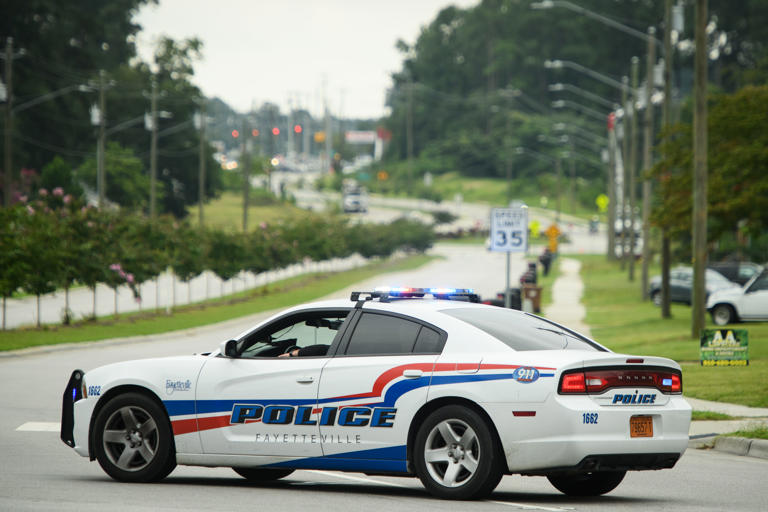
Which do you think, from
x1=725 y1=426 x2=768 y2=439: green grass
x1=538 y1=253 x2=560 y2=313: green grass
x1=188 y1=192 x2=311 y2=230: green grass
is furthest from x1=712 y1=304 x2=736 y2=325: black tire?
x1=188 y1=192 x2=311 y2=230: green grass

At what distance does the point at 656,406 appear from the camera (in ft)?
30.6

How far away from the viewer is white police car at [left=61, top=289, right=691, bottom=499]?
8.97 meters

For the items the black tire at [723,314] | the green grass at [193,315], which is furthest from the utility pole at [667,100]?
the green grass at [193,315]

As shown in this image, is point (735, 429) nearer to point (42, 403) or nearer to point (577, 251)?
point (42, 403)

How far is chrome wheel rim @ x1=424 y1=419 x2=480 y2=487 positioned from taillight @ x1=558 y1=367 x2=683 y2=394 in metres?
0.77

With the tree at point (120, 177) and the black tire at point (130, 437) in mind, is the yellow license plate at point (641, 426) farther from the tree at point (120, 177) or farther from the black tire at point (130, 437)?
the tree at point (120, 177)

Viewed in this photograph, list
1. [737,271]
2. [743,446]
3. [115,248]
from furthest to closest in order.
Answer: [737,271], [115,248], [743,446]

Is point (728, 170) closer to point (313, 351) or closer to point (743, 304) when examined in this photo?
point (743, 304)

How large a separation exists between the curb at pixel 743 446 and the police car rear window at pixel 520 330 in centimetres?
404

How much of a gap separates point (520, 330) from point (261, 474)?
8.82 ft

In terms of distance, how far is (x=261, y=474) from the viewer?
1087cm

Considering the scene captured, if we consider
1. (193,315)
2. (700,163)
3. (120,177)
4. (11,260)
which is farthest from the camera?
(120,177)

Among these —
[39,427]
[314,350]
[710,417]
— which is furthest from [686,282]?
[314,350]

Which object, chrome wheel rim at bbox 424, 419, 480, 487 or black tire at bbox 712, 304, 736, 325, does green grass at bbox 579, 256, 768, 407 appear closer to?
black tire at bbox 712, 304, 736, 325
